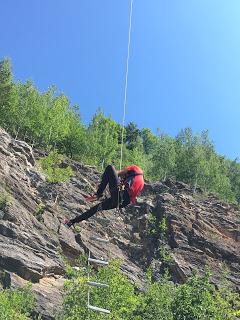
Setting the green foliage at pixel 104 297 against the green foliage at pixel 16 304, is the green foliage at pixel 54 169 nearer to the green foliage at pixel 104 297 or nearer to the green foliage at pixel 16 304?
the green foliage at pixel 104 297

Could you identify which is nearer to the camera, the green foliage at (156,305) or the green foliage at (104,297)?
the green foliage at (104,297)

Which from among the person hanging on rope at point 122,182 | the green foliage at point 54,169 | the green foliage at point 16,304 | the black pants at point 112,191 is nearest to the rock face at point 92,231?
the green foliage at point 54,169

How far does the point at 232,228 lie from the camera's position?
1837 inches

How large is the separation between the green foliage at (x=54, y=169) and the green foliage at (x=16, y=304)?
652 inches

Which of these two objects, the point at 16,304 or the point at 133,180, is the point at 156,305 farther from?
the point at 133,180

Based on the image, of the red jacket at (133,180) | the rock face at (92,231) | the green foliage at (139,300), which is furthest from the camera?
the rock face at (92,231)

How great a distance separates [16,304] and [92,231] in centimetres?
1568

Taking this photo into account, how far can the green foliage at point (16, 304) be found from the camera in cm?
2170

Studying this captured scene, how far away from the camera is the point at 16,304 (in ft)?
76.1

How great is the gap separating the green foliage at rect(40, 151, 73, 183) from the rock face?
730 mm

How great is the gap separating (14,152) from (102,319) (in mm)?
18511

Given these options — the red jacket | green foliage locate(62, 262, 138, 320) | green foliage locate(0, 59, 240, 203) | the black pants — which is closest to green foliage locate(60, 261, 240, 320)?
green foliage locate(62, 262, 138, 320)

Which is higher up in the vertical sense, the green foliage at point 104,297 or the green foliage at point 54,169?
the green foliage at point 54,169

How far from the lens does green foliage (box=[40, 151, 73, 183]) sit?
42.0 m
